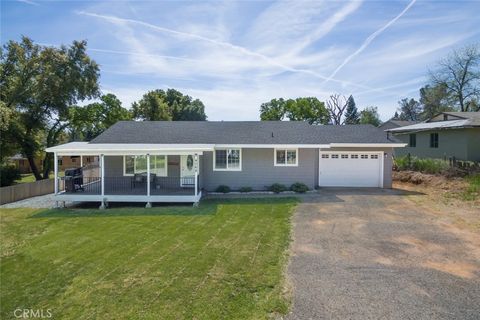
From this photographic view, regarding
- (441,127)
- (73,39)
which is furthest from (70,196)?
(441,127)

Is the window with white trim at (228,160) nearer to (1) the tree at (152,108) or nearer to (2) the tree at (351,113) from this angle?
(1) the tree at (152,108)

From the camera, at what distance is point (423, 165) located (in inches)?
764

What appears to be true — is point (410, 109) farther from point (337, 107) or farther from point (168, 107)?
point (168, 107)

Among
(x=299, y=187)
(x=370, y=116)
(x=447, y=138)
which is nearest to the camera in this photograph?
(x=299, y=187)

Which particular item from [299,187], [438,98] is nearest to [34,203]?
[299,187]

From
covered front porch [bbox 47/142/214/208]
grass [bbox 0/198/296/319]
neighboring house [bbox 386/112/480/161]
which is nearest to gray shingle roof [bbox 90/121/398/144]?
covered front porch [bbox 47/142/214/208]

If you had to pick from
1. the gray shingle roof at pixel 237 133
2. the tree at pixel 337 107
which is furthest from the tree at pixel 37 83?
the tree at pixel 337 107

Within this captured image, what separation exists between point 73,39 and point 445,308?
1057 inches

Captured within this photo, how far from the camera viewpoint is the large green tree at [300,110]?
179 ft

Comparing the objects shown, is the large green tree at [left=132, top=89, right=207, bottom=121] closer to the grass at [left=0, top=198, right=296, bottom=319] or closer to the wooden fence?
the wooden fence

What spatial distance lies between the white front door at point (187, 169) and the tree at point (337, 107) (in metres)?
44.4

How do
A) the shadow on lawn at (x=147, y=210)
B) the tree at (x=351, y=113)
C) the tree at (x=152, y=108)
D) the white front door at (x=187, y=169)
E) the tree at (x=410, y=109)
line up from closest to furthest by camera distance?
the shadow on lawn at (x=147, y=210)
the white front door at (x=187, y=169)
the tree at (x=152, y=108)
the tree at (x=351, y=113)
the tree at (x=410, y=109)

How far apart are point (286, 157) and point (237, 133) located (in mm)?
3405

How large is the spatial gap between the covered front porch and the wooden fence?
2.76m
